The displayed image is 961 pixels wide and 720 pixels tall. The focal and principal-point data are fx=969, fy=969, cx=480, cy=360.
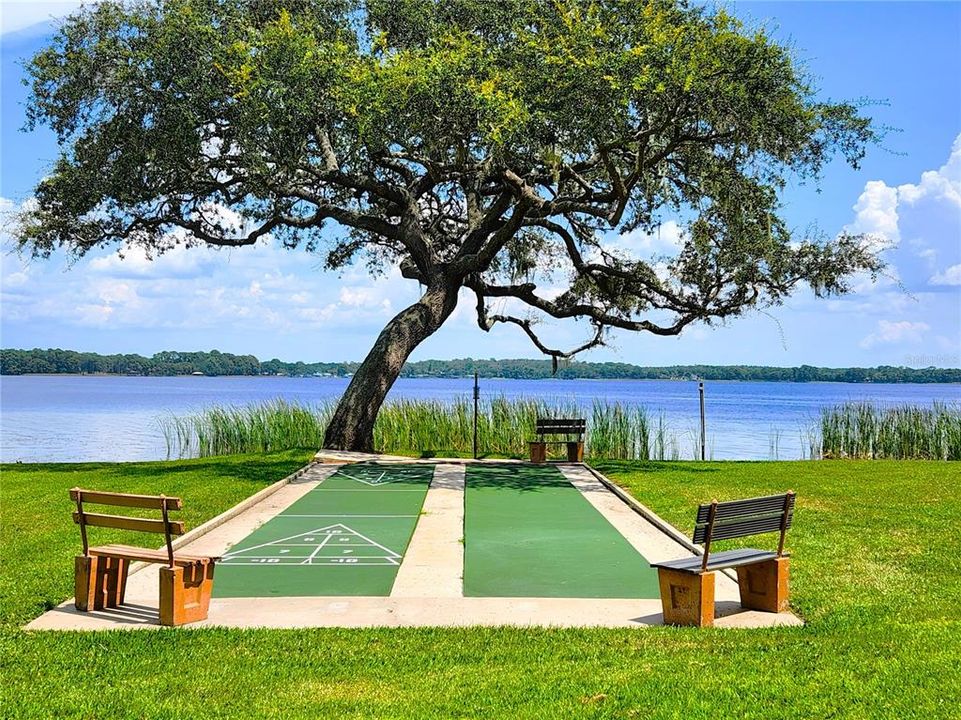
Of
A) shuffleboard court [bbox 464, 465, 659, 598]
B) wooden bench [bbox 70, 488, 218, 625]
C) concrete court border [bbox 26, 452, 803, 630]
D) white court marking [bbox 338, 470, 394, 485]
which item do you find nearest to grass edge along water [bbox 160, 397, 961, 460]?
white court marking [bbox 338, 470, 394, 485]

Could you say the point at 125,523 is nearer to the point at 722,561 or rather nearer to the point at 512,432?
the point at 722,561

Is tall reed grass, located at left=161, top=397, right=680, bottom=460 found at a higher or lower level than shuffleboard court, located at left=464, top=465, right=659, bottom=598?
higher

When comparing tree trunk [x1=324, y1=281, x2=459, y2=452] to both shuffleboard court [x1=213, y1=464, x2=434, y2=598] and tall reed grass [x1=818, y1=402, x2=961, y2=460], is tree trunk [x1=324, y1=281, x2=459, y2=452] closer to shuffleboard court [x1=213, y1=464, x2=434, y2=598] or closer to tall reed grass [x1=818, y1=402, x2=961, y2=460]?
shuffleboard court [x1=213, y1=464, x2=434, y2=598]

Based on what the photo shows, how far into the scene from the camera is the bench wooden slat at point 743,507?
665 cm

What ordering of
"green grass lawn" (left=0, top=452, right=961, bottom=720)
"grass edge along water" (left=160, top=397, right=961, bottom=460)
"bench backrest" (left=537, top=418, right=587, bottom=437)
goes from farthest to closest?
"grass edge along water" (left=160, top=397, right=961, bottom=460) → "bench backrest" (left=537, top=418, right=587, bottom=437) → "green grass lawn" (left=0, top=452, right=961, bottom=720)

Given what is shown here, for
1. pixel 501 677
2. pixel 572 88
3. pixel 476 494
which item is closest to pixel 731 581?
pixel 501 677

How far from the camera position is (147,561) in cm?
703

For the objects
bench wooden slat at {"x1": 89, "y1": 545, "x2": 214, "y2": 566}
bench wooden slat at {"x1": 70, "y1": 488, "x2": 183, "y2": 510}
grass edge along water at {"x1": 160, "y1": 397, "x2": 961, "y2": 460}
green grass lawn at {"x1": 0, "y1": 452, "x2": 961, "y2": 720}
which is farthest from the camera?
grass edge along water at {"x1": 160, "y1": 397, "x2": 961, "y2": 460}

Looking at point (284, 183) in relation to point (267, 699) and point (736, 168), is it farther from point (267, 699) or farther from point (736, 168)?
point (267, 699)

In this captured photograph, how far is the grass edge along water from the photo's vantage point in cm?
2133

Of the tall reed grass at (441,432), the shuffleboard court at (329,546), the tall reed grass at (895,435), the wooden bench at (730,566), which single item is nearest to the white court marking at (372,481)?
the shuffleboard court at (329,546)

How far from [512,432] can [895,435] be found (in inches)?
333

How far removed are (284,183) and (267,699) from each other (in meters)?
14.8

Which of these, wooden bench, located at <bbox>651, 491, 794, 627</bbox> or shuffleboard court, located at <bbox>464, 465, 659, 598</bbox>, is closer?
wooden bench, located at <bbox>651, 491, 794, 627</bbox>
